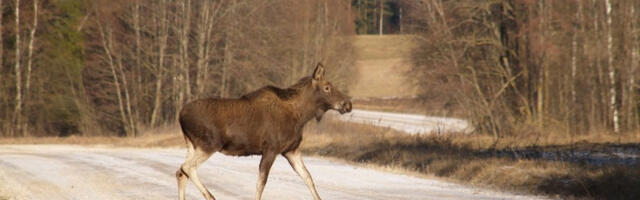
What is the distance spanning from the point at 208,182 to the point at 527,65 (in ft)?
70.6

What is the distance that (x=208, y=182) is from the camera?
16.3 m

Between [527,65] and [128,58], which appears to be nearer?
[527,65]

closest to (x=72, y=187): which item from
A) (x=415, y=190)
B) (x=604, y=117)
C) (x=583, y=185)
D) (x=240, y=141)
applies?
(x=240, y=141)

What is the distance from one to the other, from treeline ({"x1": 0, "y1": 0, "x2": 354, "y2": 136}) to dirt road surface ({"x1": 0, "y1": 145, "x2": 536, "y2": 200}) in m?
25.9

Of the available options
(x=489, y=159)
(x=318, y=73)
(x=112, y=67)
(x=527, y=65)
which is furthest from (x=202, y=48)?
(x=318, y=73)

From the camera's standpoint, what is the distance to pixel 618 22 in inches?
1518

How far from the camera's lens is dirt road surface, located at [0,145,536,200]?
1425 cm

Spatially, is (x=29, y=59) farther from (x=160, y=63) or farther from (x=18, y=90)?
(x=160, y=63)

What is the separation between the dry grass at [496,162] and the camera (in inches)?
554

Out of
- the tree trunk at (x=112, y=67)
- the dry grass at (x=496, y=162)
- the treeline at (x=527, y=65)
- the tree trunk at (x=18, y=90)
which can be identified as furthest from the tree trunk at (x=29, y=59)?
the treeline at (x=527, y=65)

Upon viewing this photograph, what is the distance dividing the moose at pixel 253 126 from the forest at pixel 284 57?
19.5 meters

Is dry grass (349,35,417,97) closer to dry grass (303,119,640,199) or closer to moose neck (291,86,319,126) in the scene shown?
dry grass (303,119,640,199)

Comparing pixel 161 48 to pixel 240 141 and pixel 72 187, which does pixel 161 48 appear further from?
pixel 240 141

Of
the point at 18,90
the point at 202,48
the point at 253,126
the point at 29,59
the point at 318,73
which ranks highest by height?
the point at 318,73
